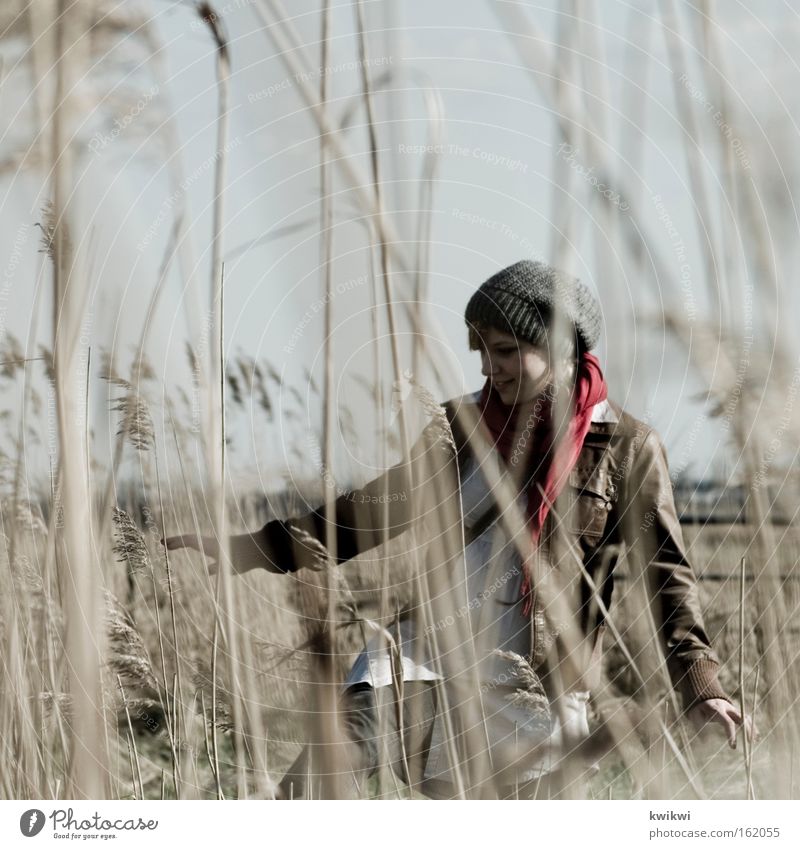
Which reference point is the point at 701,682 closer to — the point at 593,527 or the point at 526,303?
the point at 593,527

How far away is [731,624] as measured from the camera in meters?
1.49

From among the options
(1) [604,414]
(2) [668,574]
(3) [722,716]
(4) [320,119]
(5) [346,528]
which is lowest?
(3) [722,716]

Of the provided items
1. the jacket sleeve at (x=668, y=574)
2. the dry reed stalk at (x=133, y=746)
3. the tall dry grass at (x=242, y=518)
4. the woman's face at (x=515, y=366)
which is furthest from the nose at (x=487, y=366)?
the dry reed stalk at (x=133, y=746)

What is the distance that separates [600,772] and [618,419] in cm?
51

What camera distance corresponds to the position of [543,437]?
1.21 m

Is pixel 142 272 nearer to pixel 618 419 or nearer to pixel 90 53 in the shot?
pixel 90 53

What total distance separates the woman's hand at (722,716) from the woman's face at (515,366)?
463 millimetres

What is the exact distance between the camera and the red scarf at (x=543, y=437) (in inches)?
45.6

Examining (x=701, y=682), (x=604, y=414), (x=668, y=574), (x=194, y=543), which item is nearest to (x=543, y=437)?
(x=604, y=414)

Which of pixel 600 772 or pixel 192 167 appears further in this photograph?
pixel 600 772

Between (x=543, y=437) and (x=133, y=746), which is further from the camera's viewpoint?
(x=543, y=437)

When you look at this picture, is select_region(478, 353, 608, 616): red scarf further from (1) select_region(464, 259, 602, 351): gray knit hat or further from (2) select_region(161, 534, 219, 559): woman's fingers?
(2) select_region(161, 534, 219, 559): woman's fingers

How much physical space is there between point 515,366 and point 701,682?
49 centimetres
